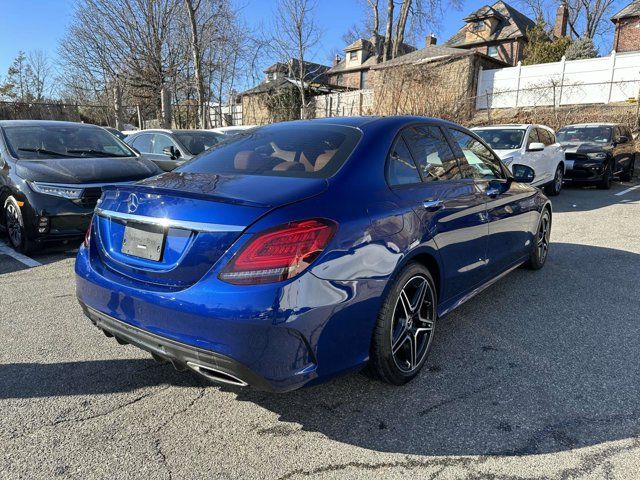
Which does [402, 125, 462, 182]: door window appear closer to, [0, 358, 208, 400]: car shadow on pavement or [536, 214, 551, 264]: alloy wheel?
[0, 358, 208, 400]: car shadow on pavement

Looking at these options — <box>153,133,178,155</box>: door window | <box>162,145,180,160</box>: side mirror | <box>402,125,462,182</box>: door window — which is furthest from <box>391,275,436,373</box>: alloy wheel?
<box>153,133,178,155</box>: door window

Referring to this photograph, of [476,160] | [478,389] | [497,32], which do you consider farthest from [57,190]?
[497,32]

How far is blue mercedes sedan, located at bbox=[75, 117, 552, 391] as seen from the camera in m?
2.11

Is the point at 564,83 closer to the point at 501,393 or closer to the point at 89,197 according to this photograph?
the point at 89,197

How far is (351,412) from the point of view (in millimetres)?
2617

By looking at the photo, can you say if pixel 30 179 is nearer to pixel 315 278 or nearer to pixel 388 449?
pixel 315 278

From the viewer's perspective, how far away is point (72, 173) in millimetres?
5797

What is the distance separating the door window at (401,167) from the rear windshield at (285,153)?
253mm

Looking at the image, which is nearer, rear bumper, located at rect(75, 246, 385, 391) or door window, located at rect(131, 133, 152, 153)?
rear bumper, located at rect(75, 246, 385, 391)

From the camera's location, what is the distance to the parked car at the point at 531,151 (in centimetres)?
935

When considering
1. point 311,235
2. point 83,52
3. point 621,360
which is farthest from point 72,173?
point 83,52

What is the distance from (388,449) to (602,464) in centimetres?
100

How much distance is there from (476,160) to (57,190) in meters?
4.70

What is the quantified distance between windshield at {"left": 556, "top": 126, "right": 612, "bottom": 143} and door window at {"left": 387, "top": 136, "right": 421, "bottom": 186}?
12.4 metres
